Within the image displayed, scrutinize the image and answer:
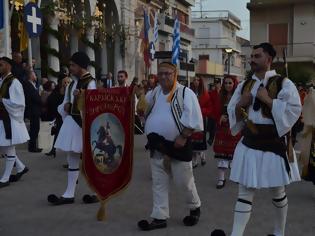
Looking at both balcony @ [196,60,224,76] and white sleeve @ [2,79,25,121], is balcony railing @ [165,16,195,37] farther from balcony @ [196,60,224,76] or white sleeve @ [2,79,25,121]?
white sleeve @ [2,79,25,121]

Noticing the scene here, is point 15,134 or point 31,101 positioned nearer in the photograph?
point 15,134

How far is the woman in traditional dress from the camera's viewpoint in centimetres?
818

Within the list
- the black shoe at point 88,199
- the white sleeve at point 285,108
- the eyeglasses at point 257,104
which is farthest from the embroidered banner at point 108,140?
the white sleeve at point 285,108

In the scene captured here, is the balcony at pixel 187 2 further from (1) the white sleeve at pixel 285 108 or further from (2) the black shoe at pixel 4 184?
(1) the white sleeve at pixel 285 108

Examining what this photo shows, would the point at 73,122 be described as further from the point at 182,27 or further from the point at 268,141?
the point at 182,27

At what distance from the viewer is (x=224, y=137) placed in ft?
27.3

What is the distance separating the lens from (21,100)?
775 cm

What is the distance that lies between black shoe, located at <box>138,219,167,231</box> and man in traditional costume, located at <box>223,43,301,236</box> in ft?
3.80

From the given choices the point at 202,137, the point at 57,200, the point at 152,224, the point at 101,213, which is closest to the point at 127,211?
the point at 101,213

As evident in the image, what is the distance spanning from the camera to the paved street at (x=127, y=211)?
566 centimetres

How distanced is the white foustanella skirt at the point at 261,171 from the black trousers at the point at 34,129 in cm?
781

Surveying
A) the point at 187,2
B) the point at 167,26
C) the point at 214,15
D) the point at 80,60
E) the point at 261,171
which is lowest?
the point at 261,171

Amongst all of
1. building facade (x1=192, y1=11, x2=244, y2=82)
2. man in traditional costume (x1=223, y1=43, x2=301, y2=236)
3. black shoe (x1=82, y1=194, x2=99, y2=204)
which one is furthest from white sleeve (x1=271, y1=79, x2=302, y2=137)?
building facade (x1=192, y1=11, x2=244, y2=82)

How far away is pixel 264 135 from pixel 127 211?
2343 millimetres
